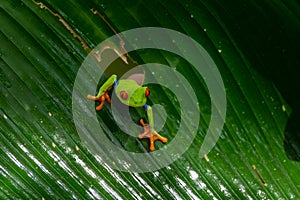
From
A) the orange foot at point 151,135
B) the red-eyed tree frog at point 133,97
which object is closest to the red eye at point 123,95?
the red-eyed tree frog at point 133,97

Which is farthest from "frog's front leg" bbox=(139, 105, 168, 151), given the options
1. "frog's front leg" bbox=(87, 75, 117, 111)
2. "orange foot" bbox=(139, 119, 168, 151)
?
"frog's front leg" bbox=(87, 75, 117, 111)

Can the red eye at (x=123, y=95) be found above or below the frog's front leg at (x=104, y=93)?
below

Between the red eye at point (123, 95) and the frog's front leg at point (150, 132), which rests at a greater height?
the red eye at point (123, 95)

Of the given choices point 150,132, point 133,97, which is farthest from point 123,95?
point 150,132

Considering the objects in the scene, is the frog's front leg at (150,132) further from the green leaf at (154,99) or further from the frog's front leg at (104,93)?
the frog's front leg at (104,93)

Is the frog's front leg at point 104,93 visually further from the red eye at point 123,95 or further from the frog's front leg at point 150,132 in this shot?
the frog's front leg at point 150,132

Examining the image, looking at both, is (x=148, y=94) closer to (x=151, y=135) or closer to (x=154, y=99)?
(x=154, y=99)

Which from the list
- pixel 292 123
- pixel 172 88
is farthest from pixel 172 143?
pixel 292 123

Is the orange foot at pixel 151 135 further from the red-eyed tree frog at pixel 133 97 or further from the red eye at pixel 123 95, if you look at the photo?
the red eye at pixel 123 95
